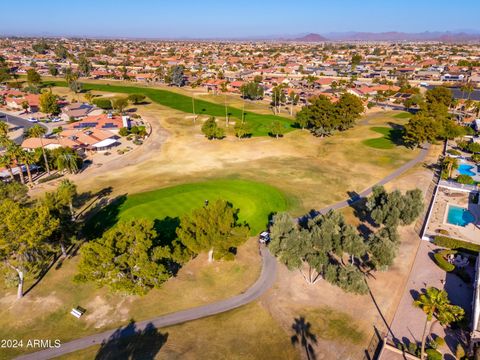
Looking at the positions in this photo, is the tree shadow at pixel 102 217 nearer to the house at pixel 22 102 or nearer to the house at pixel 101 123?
the house at pixel 101 123

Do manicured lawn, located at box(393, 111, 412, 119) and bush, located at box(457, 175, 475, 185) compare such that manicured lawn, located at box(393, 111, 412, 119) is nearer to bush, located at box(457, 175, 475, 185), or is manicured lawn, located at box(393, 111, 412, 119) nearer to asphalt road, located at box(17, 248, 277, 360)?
bush, located at box(457, 175, 475, 185)

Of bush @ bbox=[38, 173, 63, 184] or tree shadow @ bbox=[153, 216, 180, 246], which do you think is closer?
tree shadow @ bbox=[153, 216, 180, 246]

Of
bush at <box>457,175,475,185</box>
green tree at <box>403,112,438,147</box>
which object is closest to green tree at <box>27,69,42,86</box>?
green tree at <box>403,112,438,147</box>

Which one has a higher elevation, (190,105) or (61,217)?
(61,217)

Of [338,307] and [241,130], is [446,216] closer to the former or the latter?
[338,307]

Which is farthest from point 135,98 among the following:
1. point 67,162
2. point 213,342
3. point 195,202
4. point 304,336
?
point 304,336

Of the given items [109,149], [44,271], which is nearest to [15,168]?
[109,149]
